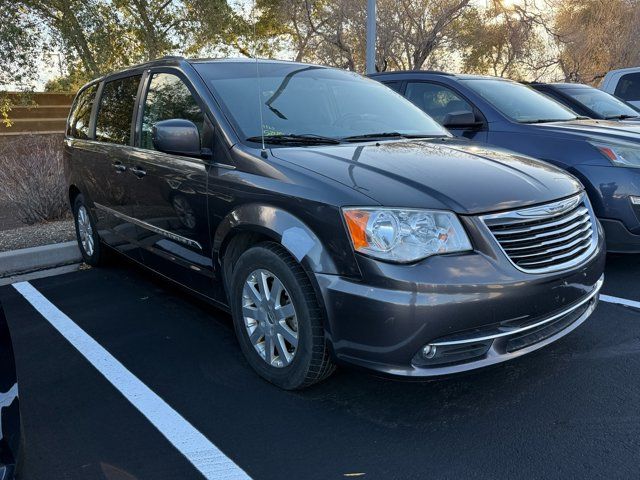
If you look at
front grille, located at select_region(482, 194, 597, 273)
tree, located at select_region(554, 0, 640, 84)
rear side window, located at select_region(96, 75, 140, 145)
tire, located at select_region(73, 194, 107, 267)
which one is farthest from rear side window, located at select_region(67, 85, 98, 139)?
tree, located at select_region(554, 0, 640, 84)

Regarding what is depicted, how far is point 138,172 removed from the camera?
13.4 ft

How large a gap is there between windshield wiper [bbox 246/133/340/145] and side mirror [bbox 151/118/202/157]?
0.31 metres

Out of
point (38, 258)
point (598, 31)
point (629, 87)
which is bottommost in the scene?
point (38, 258)

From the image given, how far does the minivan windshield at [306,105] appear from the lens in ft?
11.2

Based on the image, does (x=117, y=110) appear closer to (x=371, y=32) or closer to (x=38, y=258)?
(x=38, y=258)

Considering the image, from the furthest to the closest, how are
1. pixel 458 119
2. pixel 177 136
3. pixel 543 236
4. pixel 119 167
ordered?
pixel 458 119
pixel 119 167
pixel 177 136
pixel 543 236

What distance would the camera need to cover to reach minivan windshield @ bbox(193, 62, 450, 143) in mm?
3420

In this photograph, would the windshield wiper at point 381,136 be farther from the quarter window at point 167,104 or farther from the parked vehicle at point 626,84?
the parked vehicle at point 626,84

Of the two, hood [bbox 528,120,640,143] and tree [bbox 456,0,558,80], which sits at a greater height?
tree [bbox 456,0,558,80]

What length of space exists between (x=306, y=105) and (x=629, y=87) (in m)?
8.91

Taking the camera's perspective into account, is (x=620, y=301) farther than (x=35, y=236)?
No

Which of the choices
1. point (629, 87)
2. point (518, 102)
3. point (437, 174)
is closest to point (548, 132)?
point (518, 102)

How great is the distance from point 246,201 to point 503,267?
1.34m

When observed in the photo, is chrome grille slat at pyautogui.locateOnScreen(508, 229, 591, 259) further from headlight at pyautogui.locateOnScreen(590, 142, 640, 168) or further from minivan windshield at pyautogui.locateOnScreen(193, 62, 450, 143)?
headlight at pyautogui.locateOnScreen(590, 142, 640, 168)
